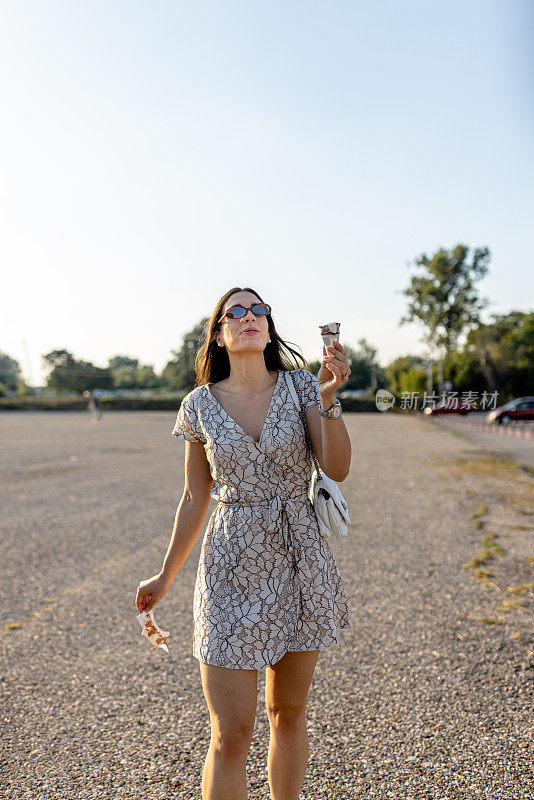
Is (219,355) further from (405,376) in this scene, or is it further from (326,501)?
(405,376)

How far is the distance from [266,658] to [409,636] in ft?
8.26

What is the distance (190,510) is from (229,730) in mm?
756

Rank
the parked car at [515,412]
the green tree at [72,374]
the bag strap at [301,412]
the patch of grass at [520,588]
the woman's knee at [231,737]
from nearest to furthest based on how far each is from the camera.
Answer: the woman's knee at [231,737] → the bag strap at [301,412] → the patch of grass at [520,588] → the parked car at [515,412] → the green tree at [72,374]

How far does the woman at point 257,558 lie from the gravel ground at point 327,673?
77 cm

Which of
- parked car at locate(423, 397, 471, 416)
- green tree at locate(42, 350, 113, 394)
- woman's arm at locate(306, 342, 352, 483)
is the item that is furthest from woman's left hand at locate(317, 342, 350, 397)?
green tree at locate(42, 350, 113, 394)

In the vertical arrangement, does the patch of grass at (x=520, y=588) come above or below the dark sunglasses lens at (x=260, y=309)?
below

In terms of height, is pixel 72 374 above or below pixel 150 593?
above

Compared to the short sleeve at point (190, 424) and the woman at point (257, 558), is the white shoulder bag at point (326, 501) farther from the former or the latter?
the short sleeve at point (190, 424)

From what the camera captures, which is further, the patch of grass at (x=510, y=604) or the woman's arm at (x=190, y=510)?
the patch of grass at (x=510, y=604)

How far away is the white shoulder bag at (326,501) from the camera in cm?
201

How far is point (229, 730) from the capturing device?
1837 mm

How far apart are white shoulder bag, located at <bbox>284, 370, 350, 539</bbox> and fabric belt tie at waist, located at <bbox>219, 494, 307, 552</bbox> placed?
101mm

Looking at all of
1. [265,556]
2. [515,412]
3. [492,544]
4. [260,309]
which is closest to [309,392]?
[260,309]

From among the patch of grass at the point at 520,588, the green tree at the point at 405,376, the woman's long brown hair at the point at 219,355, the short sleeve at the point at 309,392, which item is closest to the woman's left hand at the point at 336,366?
the short sleeve at the point at 309,392
